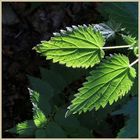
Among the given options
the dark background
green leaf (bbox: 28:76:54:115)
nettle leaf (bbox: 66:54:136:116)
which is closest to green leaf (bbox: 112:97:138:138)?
nettle leaf (bbox: 66:54:136:116)

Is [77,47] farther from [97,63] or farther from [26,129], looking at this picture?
[26,129]

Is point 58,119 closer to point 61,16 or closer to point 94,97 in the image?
point 94,97

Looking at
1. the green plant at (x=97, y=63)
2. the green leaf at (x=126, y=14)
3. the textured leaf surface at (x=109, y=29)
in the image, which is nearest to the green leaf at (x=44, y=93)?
the green plant at (x=97, y=63)

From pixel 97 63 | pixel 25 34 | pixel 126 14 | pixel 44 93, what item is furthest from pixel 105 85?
pixel 25 34

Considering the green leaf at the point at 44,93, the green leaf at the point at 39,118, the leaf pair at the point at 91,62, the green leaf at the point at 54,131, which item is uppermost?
the leaf pair at the point at 91,62

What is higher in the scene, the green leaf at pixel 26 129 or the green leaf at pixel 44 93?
the green leaf at pixel 44 93

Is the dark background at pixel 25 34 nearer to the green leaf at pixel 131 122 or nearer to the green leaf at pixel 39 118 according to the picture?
the green leaf at pixel 39 118
